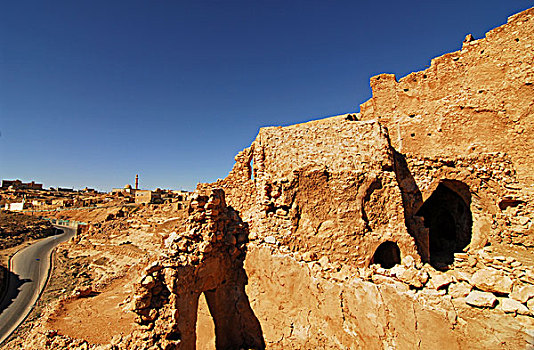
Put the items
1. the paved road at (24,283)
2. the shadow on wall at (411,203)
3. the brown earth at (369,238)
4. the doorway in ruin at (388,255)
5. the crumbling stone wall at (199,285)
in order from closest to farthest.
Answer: the brown earth at (369,238) → the crumbling stone wall at (199,285) → the doorway in ruin at (388,255) → the shadow on wall at (411,203) → the paved road at (24,283)

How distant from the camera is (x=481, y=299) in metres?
3.15

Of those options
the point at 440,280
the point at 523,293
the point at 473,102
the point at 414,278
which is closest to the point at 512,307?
the point at 523,293

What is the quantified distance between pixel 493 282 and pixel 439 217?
10061 mm

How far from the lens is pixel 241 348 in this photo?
689cm

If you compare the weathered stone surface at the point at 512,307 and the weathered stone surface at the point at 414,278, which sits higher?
the weathered stone surface at the point at 414,278

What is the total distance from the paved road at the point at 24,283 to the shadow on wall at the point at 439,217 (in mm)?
17424

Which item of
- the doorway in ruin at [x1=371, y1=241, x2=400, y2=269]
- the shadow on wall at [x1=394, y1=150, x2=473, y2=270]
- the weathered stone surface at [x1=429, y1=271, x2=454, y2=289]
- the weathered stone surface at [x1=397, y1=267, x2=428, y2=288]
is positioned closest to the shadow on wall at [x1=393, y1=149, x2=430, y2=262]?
the shadow on wall at [x1=394, y1=150, x2=473, y2=270]

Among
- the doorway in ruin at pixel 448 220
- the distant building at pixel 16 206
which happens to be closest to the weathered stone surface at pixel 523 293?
the doorway in ruin at pixel 448 220

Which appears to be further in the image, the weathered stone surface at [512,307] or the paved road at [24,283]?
the paved road at [24,283]

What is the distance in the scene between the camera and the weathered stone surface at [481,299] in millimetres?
3086

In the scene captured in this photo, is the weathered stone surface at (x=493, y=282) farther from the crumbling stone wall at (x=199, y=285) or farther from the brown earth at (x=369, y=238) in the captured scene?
the crumbling stone wall at (x=199, y=285)

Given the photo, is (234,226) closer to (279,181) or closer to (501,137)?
(279,181)

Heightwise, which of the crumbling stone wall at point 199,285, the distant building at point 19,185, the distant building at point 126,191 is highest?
the distant building at point 19,185

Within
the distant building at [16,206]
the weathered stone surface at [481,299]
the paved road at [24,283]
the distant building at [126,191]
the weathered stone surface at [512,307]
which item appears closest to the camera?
the weathered stone surface at [512,307]
